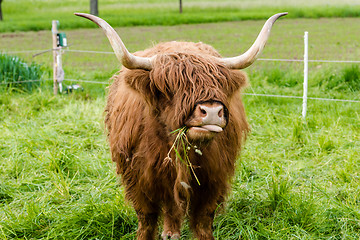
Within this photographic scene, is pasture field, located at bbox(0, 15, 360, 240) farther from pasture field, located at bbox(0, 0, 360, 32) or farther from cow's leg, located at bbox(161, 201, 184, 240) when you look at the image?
pasture field, located at bbox(0, 0, 360, 32)

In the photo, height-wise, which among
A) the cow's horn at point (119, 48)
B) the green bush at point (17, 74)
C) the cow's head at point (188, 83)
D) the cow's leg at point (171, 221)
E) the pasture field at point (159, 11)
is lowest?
the cow's leg at point (171, 221)

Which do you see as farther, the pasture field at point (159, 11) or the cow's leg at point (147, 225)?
the pasture field at point (159, 11)

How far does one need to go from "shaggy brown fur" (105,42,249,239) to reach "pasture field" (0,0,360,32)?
1813cm

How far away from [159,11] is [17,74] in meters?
25.1

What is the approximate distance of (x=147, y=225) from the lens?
3.33m

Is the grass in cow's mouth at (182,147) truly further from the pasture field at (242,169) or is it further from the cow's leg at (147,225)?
the pasture field at (242,169)

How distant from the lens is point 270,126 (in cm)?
578

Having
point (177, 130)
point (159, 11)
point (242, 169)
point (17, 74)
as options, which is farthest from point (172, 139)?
point (159, 11)

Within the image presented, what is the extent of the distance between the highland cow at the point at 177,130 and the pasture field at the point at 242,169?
485 millimetres

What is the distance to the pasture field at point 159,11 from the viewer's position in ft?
70.4

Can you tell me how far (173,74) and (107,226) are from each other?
1.66m

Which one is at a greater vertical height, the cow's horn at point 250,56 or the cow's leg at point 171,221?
the cow's horn at point 250,56

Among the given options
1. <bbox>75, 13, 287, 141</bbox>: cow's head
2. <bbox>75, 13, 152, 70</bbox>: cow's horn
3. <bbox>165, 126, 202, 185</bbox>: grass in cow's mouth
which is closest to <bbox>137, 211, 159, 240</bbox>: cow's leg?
<bbox>165, 126, 202, 185</bbox>: grass in cow's mouth

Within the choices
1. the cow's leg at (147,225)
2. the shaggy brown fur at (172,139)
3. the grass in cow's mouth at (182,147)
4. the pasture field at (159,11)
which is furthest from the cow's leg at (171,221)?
the pasture field at (159,11)
